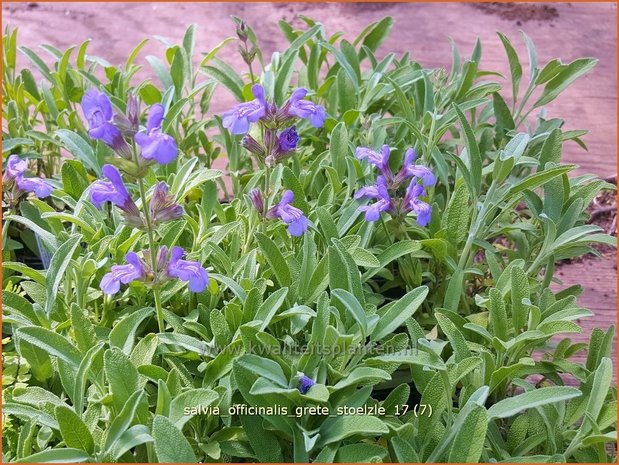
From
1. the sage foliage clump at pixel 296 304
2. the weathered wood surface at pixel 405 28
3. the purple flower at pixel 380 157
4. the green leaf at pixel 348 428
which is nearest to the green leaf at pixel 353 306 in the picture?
the sage foliage clump at pixel 296 304

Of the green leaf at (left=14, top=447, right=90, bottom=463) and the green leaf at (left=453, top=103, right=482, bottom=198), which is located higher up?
the green leaf at (left=453, top=103, right=482, bottom=198)

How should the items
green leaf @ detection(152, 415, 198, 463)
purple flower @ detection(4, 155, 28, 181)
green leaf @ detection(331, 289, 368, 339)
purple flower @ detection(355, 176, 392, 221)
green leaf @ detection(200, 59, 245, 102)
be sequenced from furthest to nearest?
green leaf @ detection(200, 59, 245, 102) → purple flower @ detection(4, 155, 28, 181) → purple flower @ detection(355, 176, 392, 221) → green leaf @ detection(331, 289, 368, 339) → green leaf @ detection(152, 415, 198, 463)

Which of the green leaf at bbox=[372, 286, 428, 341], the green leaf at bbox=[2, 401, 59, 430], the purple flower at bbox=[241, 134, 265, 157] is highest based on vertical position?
the purple flower at bbox=[241, 134, 265, 157]

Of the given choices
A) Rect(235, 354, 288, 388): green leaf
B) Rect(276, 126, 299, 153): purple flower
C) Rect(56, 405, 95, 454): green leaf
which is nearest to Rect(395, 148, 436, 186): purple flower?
Rect(276, 126, 299, 153): purple flower

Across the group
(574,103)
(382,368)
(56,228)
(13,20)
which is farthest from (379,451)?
(13,20)

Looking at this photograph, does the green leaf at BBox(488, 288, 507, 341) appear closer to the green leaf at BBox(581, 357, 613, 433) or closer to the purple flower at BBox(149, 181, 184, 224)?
the green leaf at BBox(581, 357, 613, 433)

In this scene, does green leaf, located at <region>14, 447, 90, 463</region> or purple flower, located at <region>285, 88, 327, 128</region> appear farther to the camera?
purple flower, located at <region>285, 88, 327, 128</region>

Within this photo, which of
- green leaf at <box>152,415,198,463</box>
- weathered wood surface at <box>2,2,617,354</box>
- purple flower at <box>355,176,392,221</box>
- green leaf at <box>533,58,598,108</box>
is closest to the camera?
green leaf at <box>152,415,198,463</box>

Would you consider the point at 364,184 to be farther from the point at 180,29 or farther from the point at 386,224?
the point at 180,29
